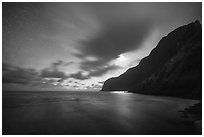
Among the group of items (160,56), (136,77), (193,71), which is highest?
(160,56)

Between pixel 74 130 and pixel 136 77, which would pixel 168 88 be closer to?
pixel 74 130

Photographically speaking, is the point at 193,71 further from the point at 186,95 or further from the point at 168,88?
the point at 168,88

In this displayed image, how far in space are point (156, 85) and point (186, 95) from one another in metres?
24.4

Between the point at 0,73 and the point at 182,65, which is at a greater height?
the point at 182,65

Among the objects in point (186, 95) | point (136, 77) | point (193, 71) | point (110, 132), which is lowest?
point (110, 132)

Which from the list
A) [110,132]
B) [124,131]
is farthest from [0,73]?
[124,131]

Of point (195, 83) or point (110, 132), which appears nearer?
point (110, 132)

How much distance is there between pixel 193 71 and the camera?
5272 cm

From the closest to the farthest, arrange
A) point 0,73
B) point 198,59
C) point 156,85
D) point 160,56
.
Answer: point 0,73 < point 198,59 < point 156,85 < point 160,56

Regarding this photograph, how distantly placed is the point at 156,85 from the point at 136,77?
78.9 metres

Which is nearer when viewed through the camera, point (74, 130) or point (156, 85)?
point (74, 130)

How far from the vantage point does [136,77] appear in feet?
505

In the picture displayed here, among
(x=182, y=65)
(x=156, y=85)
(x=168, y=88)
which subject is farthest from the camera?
(x=156, y=85)

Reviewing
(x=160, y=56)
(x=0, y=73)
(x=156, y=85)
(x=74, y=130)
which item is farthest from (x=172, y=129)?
(x=160, y=56)
